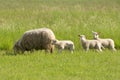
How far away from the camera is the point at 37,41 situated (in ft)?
53.3

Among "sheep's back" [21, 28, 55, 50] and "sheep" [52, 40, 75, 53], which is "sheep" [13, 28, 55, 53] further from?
"sheep" [52, 40, 75, 53]

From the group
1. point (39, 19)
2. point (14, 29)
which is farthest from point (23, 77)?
point (39, 19)

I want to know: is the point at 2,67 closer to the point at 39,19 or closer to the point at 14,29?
the point at 14,29

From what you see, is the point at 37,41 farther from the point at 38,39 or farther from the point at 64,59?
the point at 64,59

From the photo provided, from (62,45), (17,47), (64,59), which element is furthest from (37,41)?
(64,59)

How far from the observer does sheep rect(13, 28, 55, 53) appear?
16078 mm

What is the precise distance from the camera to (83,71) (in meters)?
12.2

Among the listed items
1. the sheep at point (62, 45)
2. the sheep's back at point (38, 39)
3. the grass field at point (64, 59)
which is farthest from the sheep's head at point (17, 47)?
the sheep at point (62, 45)

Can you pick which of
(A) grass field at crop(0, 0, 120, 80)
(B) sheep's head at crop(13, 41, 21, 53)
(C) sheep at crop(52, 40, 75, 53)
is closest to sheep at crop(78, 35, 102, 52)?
(A) grass field at crop(0, 0, 120, 80)

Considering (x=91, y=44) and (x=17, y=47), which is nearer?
(x=91, y=44)

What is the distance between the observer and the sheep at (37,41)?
52.7 feet

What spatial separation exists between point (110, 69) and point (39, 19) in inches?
520

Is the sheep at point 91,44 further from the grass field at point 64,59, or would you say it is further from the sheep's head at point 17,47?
the sheep's head at point 17,47

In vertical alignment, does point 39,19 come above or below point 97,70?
above
